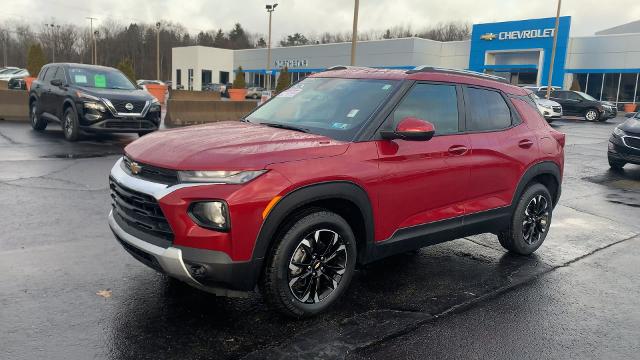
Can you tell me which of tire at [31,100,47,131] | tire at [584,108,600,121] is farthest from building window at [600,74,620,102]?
tire at [31,100,47,131]

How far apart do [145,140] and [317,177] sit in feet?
4.56

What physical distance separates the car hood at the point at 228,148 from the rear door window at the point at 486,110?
5.29ft

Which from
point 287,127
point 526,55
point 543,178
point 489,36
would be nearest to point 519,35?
point 526,55

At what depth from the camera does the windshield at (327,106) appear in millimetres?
4125

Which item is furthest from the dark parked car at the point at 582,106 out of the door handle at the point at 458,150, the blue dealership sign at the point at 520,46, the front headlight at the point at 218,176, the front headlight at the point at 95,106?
the front headlight at the point at 218,176

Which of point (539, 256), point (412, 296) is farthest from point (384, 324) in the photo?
point (539, 256)

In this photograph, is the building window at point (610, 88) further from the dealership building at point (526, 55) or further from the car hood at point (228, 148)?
the car hood at point (228, 148)

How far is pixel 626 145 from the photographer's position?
1138 centimetres

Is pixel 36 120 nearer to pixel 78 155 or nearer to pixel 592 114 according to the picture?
pixel 78 155

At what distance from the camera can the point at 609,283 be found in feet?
16.0

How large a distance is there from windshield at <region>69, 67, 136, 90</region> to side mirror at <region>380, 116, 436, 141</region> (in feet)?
33.1

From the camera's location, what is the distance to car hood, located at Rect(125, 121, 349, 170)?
3361mm

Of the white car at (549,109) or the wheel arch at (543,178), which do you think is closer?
the wheel arch at (543,178)

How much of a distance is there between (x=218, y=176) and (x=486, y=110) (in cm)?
288
